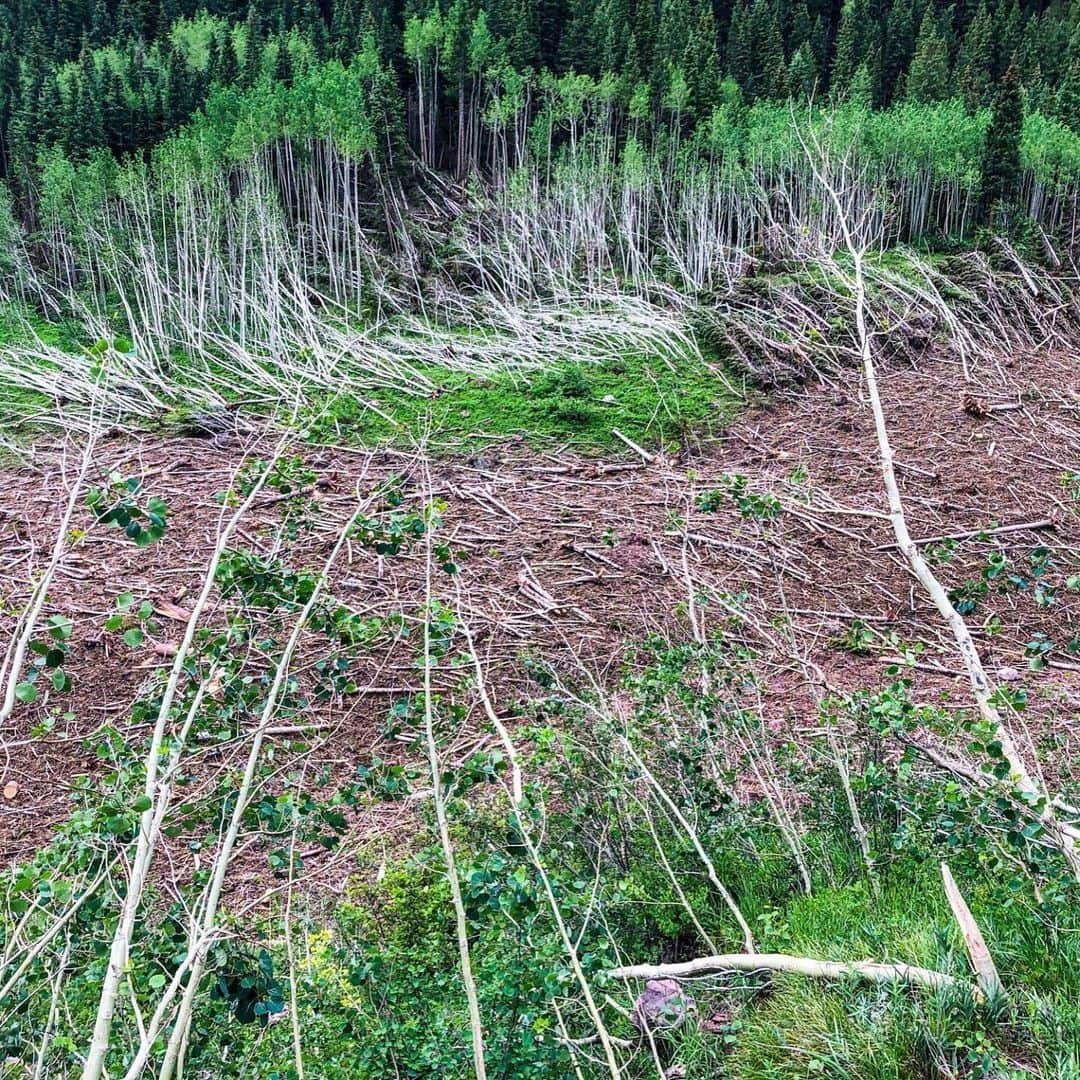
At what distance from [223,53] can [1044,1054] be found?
13384mm

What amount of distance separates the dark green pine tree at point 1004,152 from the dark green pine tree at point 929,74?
2.18 metres

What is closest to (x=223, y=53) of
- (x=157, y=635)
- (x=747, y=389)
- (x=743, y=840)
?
(x=747, y=389)

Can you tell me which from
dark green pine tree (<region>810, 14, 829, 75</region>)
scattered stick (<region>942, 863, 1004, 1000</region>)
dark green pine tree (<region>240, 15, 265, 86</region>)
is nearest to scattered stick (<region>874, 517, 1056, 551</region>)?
scattered stick (<region>942, 863, 1004, 1000</region>)

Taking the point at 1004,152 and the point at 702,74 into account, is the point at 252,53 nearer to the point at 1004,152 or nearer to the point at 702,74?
the point at 702,74

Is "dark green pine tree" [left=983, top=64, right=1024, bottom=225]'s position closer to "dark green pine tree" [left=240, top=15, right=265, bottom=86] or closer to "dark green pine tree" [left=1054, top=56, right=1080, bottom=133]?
"dark green pine tree" [left=1054, top=56, right=1080, bottom=133]

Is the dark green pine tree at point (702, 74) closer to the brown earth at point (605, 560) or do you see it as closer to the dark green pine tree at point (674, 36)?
the dark green pine tree at point (674, 36)

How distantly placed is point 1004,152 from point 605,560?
8.33 metres

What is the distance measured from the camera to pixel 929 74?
12.5 metres

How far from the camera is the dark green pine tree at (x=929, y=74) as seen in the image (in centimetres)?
1237

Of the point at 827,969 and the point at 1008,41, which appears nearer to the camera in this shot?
the point at 827,969

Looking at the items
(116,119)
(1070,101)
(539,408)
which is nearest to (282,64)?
(116,119)

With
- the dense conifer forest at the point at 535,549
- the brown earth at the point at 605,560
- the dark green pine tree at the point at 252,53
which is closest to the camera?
the dense conifer forest at the point at 535,549

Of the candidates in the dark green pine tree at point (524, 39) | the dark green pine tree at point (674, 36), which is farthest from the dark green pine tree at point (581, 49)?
the dark green pine tree at point (674, 36)

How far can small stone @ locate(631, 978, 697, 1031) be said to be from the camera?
2.11 meters
